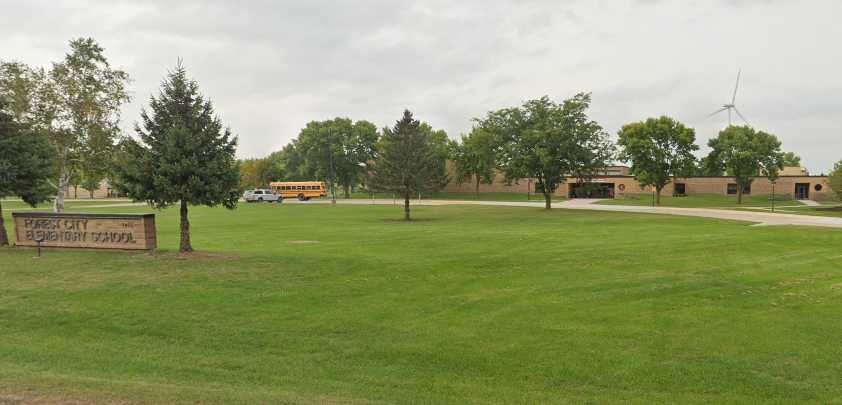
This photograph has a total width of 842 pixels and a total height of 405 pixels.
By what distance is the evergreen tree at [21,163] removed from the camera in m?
18.6

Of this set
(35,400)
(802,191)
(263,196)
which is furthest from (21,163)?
(802,191)

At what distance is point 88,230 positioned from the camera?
18172 millimetres

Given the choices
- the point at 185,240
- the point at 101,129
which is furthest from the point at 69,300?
the point at 101,129

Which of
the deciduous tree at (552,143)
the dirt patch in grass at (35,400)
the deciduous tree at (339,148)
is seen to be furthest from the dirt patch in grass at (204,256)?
the deciduous tree at (339,148)

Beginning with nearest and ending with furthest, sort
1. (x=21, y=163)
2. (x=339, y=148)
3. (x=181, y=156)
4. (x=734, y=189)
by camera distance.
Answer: (x=181, y=156) < (x=21, y=163) < (x=734, y=189) < (x=339, y=148)

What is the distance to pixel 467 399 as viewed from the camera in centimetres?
686

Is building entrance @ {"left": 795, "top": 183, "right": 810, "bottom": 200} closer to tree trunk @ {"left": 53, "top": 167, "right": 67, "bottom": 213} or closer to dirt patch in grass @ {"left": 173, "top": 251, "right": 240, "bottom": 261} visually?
dirt patch in grass @ {"left": 173, "top": 251, "right": 240, "bottom": 261}

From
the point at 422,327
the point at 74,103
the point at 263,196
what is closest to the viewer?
the point at 422,327

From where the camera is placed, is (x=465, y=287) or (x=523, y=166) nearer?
(x=465, y=287)

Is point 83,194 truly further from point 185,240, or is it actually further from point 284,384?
point 284,384

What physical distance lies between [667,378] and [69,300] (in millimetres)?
12036

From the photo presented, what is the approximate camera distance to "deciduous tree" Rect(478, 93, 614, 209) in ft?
156

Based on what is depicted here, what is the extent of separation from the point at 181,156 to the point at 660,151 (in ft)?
195

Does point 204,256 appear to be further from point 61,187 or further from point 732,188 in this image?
point 732,188
